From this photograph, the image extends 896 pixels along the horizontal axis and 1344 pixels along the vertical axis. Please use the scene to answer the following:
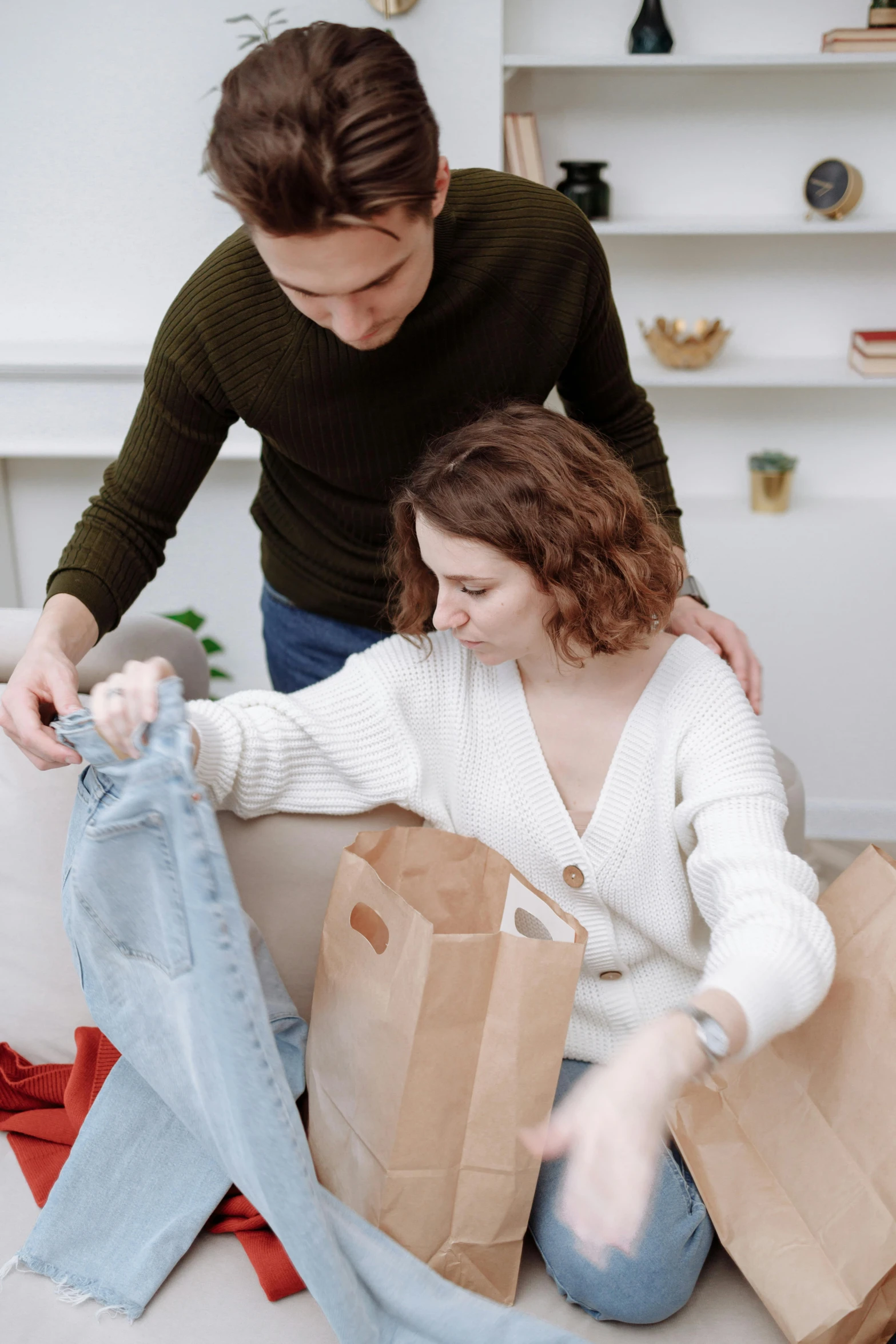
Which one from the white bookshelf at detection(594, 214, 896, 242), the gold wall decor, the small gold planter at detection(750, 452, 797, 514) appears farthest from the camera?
the small gold planter at detection(750, 452, 797, 514)

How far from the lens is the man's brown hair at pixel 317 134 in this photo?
2.69 ft

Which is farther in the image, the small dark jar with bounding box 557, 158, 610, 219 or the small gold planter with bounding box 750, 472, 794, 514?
the small gold planter with bounding box 750, 472, 794, 514

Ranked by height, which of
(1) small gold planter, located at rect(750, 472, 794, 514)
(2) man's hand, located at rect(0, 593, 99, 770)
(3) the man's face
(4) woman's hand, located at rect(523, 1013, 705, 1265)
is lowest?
(1) small gold planter, located at rect(750, 472, 794, 514)

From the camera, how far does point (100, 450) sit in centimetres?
276

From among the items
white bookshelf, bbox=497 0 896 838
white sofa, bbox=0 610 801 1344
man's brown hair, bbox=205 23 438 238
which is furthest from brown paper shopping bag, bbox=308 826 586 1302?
white bookshelf, bbox=497 0 896 838

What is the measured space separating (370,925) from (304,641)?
58cm

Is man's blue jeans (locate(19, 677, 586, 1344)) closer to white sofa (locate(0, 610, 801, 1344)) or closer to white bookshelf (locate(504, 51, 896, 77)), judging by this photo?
white sofa (locate(0, 610, 801, 1344))

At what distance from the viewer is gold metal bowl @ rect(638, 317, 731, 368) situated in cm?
271

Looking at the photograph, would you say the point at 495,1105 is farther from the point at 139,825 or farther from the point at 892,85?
the point at 892,85

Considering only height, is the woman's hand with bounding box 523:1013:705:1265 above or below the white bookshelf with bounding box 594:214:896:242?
below

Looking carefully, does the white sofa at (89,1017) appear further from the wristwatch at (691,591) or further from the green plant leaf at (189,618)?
the green plant leaf at (189,618)

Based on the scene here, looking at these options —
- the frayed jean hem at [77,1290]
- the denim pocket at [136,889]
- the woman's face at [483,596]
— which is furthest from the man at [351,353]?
the frayed jean hem at [77,1290]

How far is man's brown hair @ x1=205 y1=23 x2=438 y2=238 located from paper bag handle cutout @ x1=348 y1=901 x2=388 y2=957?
1.97 feet

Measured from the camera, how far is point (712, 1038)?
2.58ft
